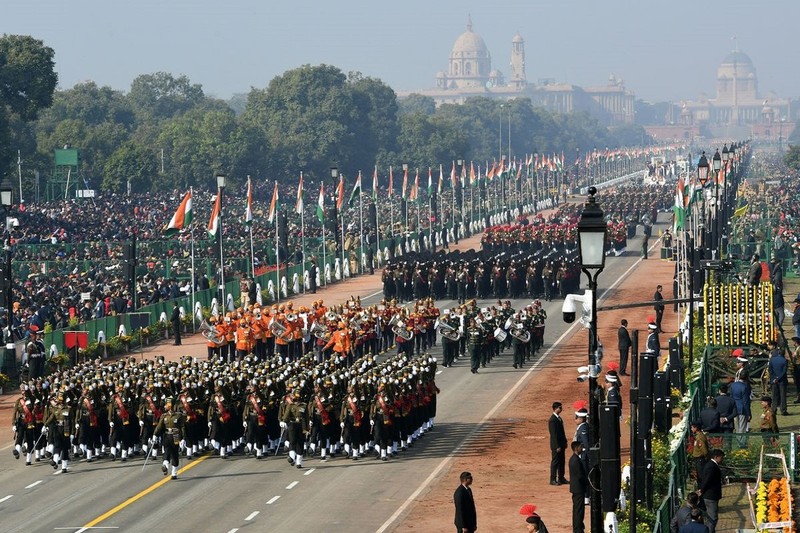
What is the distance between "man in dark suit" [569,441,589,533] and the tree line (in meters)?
84.2

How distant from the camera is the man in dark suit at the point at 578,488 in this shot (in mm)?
28156

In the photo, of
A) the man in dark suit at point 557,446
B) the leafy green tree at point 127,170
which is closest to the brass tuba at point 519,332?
the man in dark suit at point 557,446

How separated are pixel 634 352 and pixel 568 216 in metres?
76.3

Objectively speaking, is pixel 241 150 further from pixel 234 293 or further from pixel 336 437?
pixel 336 437

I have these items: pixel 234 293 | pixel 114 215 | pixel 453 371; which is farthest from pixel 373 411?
pixel 114 215

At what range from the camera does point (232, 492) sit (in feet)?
108

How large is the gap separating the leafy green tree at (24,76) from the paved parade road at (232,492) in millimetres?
77612

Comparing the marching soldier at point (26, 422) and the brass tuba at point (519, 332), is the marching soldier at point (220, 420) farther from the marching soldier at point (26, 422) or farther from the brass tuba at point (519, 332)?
the brass tuba at point (519, 332)

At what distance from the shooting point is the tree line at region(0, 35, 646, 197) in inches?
4530

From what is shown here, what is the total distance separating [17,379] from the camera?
48.1 meters

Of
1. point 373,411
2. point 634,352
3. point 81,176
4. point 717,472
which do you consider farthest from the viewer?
point 81,176

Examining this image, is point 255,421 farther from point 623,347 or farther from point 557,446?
point 623,347

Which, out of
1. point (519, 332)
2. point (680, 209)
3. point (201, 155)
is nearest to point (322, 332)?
point (519, 332)

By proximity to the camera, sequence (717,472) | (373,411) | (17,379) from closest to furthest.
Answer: (717,472) → (373,411) → (17,379)
